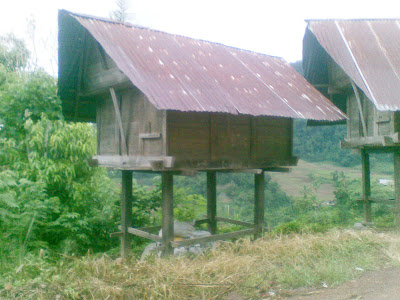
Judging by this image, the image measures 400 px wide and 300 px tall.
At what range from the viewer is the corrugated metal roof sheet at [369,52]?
8.73 m

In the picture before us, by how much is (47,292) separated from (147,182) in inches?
931

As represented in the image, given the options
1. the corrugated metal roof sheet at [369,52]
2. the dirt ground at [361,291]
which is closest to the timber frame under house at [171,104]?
the corrugated metal roof sheet at [369,52]

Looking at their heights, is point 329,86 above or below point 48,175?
above

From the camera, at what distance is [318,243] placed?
305 inches

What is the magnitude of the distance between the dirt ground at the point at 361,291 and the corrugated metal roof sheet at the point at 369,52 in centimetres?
368

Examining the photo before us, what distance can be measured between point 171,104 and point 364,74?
5.09 meters

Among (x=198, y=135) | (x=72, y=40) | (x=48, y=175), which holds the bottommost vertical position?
(x=48, y=175)

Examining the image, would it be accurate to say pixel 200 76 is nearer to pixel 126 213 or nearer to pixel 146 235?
pixel 146 235

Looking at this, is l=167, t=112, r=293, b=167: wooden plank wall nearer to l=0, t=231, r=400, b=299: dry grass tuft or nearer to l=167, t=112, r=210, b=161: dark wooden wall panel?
l=167, t=112, r=210, b=161: dark wooden wall panel

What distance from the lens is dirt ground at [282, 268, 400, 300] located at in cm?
557

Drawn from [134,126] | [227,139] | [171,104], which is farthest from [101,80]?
[227,139]

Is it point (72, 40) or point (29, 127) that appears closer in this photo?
point (72, 40)

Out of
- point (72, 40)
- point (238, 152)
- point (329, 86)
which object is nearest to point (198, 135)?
point (238, 152)

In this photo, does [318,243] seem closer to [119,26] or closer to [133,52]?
[133,52]
